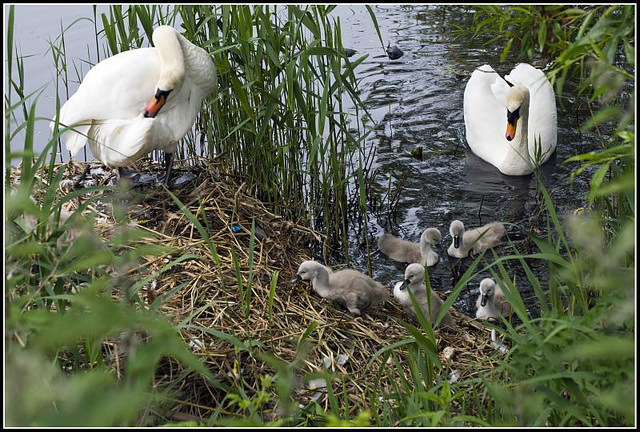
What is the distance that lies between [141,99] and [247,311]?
1.79 metres

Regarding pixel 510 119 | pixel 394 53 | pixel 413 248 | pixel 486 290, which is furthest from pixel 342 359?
pixel 394 53

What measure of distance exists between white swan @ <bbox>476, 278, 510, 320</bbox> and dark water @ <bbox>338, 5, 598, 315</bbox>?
0.16 meters

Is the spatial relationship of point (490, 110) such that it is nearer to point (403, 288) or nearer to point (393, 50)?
point (393, 50)

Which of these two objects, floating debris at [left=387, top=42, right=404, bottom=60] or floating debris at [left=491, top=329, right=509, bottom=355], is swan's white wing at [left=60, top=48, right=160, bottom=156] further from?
floating debris at [left=387, top=42, right=404, bottom=60]

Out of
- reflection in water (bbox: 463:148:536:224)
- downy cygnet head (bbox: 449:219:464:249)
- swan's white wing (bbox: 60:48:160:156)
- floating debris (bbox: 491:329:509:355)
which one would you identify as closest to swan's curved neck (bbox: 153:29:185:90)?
swan's white wing (bbox: 60:48:160:156)

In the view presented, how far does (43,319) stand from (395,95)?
5929mm

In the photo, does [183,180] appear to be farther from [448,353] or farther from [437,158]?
[437,158]

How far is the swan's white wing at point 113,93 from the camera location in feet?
12.8

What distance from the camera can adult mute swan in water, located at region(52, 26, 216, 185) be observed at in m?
3.84

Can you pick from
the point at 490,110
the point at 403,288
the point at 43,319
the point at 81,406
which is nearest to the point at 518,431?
the point at 81,406

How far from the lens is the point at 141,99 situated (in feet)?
13.4

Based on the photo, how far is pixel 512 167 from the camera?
593 cm

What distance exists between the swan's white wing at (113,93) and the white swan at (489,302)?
219 centimetres

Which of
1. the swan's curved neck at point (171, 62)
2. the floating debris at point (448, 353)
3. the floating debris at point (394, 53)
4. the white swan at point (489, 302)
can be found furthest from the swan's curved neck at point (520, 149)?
the swan's curved neck at point (171, 62)
